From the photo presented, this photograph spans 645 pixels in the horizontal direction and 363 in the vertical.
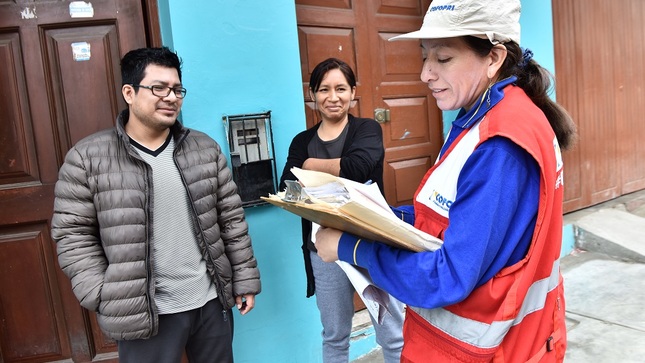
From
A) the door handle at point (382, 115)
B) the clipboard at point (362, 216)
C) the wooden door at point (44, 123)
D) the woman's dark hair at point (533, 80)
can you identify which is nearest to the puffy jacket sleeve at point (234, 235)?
the wooden door at point (44, 123)

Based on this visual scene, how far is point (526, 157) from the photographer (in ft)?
3.19

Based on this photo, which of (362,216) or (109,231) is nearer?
(362,216)

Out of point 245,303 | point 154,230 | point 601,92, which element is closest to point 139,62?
point 154,230

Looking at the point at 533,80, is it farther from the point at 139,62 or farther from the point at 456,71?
the point at 139,62

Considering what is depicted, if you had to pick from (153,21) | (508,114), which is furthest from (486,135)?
(153,21)

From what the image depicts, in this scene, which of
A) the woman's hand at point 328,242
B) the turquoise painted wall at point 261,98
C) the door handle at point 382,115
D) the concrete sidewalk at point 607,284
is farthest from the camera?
the door handle at point 382,115

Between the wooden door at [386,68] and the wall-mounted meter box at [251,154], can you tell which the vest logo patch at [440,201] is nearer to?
the wall-mounted meter box at [251,154]

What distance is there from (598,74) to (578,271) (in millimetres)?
2340

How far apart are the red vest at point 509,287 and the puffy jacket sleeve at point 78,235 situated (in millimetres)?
1210

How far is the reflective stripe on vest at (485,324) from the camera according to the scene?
3.36 feet

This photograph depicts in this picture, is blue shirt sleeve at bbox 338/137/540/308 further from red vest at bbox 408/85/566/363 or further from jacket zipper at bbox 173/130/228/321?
jacket zipper at bbox 173/130/228/321

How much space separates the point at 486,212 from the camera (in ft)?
3.10

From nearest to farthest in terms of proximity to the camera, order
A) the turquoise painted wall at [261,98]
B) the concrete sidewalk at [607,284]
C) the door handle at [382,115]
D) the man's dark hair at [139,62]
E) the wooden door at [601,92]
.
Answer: the man's dark hair at [139,62], the turquoise painted wall at [261,98], the concrete sidewalk at [607,284], the door handle at [382,115], the wooden door at [601,92]

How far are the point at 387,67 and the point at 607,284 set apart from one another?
263 centimetres
